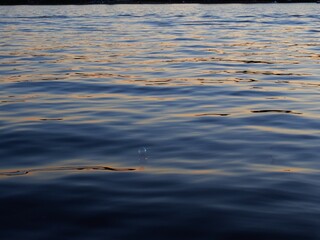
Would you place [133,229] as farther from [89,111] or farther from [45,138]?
[89,111]

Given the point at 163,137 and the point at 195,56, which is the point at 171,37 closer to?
the point at 195,56

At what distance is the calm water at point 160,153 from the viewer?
549cm

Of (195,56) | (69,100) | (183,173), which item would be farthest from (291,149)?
(195,56)

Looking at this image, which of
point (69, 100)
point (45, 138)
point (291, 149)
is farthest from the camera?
point (69, 100)

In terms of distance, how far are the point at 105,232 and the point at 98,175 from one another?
5.97 ft

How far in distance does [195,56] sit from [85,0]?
132m

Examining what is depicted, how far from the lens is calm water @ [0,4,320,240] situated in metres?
5.49

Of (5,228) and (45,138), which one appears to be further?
(45,138)

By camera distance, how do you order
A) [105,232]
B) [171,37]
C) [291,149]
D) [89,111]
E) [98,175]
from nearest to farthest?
[105,232], [98,175], [291,149], [89,111], [171,37]

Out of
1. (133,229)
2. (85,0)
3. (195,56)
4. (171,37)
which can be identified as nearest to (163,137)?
(133,229)

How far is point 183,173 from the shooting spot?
277 inches

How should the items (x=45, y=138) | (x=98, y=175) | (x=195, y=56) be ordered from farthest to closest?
(x=195, y=56) < (x=45, y=138) < (x=98, y=175)

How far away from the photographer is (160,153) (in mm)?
8062

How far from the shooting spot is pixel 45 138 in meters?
8.93
